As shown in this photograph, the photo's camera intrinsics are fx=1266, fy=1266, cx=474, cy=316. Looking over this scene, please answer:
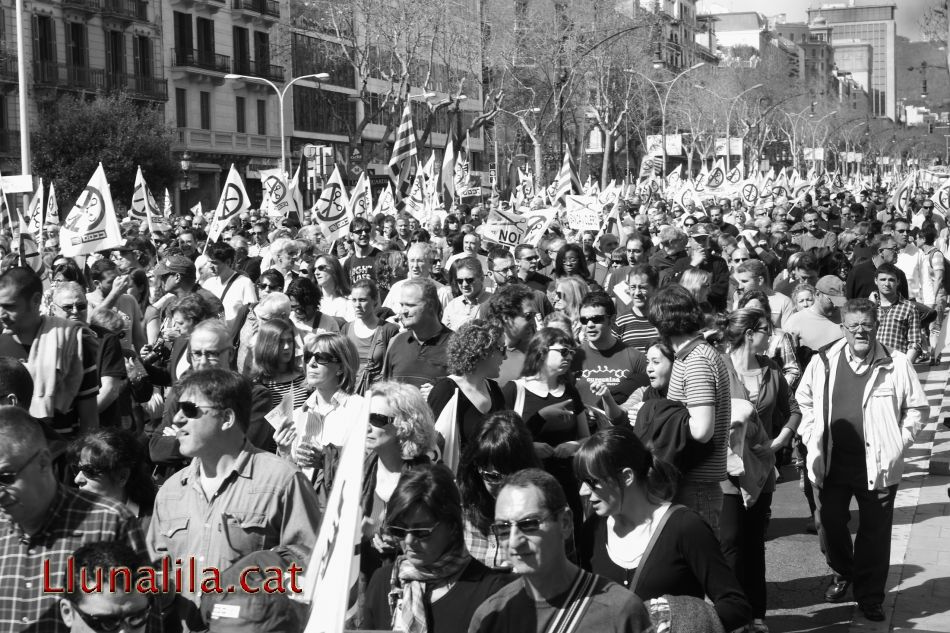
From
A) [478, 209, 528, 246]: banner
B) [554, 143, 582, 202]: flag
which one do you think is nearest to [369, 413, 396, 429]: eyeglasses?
[478, 209, 528, 246]: banner

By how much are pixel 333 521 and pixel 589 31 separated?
4659cm

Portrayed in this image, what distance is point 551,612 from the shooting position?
3.19 metres

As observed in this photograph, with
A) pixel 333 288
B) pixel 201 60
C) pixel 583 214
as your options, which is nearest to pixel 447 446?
pixel 333 288

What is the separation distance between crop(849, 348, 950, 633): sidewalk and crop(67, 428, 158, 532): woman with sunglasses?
3539 millimetres

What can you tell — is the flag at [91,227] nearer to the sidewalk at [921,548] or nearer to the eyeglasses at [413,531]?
the sidewalk at [921,548]

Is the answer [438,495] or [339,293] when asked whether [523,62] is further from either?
[438,495]

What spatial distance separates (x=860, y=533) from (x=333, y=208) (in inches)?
480

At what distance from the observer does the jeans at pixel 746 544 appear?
578 centimetres

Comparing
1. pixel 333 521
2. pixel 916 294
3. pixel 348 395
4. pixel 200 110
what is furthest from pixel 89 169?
pixel 333 521

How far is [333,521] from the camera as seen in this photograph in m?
2.73

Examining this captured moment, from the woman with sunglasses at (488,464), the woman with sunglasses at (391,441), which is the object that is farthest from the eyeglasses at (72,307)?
the woman with sunglasses at (488,464)

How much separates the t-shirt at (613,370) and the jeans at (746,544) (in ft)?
2.91

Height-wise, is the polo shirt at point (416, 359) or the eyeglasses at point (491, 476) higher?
the polo shirt at point (416, 359)

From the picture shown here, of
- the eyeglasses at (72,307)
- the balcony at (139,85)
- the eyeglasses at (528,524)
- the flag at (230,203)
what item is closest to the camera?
the eyeglasses at (528,524)
